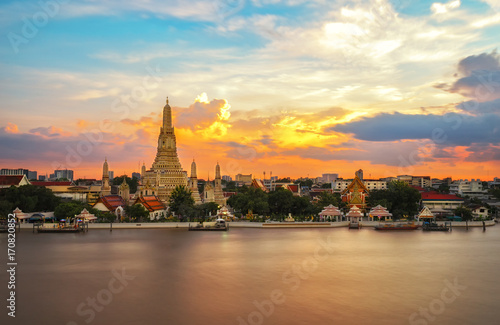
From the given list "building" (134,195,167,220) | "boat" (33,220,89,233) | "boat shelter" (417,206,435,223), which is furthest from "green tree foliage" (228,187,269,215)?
"boat" (33,220,89,233)

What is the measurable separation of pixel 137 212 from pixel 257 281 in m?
A: 29.1

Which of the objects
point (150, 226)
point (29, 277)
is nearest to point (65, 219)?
point (150, 226)

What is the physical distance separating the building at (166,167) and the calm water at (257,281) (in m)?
24.8

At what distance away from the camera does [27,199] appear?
4959cm

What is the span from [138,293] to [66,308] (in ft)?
10.4

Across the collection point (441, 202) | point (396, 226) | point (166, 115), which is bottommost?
point (396, 226)

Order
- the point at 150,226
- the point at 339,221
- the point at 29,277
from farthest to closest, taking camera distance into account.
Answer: the point at 339,221
the point at 150,226
the point at 29,277

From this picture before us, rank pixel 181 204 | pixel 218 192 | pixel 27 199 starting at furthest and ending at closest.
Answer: pixel 218 192 → pixel 181 204 → pixel 27 199

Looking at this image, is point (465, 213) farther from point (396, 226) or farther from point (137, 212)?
point (137, 212)

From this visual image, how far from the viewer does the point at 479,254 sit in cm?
3067

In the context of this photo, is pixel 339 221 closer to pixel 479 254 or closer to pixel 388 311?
pixel 479 254

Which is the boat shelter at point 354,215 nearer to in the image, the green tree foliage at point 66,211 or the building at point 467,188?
the green tree foliage at point 66,211

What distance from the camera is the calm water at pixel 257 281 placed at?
1798 cm

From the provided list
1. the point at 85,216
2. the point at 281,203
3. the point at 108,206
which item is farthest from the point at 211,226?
the point at 108,206
